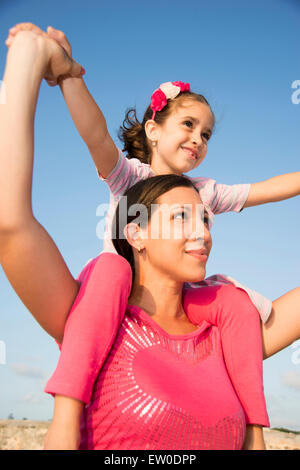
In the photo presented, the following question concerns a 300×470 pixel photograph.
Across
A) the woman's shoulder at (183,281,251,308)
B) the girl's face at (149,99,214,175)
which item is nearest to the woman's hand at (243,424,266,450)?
the woman's shoulder at (183,281,251,308)

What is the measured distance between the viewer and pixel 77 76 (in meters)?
1.34

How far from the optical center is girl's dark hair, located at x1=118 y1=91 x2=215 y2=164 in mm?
2506

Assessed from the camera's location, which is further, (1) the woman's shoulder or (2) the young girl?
(1) the woman's shoulder

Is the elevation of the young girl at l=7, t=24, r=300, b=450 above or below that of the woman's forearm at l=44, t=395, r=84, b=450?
above

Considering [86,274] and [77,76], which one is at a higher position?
[77,76]

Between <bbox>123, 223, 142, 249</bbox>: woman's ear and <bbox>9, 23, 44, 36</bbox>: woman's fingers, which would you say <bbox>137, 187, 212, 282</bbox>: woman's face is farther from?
<bbox>9, 23, 44, 36</bbox>: woman's fingers

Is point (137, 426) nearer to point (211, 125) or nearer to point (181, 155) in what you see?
point (181, 155)

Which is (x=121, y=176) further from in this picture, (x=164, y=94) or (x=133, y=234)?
(x=164, y=94)

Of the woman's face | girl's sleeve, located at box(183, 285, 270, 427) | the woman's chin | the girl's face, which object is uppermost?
the girl's face

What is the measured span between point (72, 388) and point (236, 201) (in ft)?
4.73

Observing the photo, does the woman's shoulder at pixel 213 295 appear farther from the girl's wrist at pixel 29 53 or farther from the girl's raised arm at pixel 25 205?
the girl's wrist at pixel 29 53
